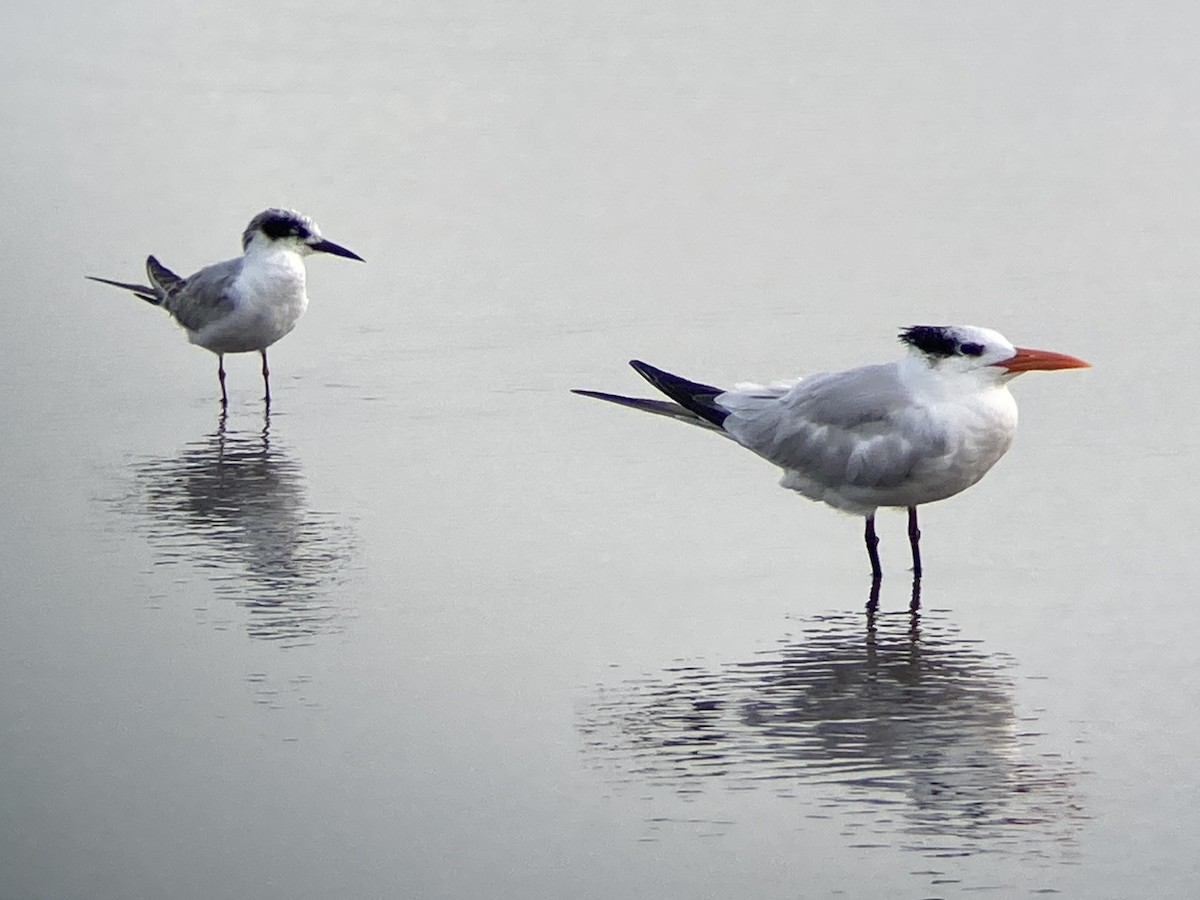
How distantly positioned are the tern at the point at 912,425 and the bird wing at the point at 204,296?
309 centimetres

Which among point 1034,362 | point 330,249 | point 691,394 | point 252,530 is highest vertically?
point 330,249

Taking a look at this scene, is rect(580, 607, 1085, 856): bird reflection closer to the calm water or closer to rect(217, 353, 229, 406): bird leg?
the calm water

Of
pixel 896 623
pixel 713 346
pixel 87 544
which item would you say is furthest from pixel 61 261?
pixel 896 623

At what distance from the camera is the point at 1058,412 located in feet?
26.1

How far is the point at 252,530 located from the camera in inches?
271

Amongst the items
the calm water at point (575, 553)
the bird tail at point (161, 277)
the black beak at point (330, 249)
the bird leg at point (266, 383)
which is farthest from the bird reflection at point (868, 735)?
the bird tail at point (161, 277)

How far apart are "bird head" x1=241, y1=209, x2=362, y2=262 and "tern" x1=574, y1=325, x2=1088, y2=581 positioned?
3.26 metres

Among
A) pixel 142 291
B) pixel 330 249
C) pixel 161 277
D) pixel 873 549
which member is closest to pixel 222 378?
pixel 330 249

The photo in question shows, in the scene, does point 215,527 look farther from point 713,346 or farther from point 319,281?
point 319,281

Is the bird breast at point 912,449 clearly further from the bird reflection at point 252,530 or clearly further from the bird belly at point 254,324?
the bird belly at point 254,324

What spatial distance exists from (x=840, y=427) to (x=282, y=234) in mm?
3570

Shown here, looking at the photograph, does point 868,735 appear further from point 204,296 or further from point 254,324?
point 204,296

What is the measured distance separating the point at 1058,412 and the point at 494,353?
226 centimetres

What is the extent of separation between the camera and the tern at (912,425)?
618 centimetres
